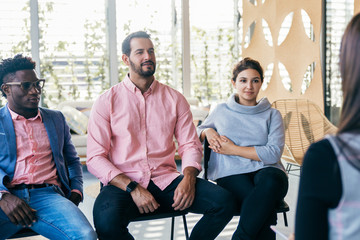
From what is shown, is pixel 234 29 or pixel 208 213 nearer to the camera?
pixel 208 213

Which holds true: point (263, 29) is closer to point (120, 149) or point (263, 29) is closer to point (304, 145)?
point (304, 145)

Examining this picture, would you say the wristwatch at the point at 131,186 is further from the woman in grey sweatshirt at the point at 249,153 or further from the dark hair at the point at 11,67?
the dark hair at the point at 11,67

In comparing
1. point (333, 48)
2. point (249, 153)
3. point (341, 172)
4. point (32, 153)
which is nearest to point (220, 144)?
point (249, 153)

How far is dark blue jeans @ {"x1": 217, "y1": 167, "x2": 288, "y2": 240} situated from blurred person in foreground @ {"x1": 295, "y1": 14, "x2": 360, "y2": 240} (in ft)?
3.93

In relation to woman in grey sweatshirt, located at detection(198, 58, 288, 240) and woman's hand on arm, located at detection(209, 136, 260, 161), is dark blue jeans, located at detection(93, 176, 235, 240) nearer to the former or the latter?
woman in grey sweatshirt, located at detection(198, 58, 288, 240)

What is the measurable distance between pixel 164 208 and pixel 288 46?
3707 millimetres

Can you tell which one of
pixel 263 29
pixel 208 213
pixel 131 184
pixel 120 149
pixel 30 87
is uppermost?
pixel 263 29

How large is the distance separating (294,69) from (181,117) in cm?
311

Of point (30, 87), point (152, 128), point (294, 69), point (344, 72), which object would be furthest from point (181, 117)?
point (294, 69)

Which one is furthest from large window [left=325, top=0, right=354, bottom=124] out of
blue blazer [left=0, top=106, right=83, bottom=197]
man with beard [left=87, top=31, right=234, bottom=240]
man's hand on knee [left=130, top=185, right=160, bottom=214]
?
blue blazer [left=0, top=106, right=83, bottom=197]

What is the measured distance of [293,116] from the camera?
4.11 metres

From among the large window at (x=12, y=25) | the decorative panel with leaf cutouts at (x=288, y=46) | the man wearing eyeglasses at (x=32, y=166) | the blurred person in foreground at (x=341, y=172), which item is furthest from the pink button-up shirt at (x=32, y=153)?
the large window at (x=12, y=25)

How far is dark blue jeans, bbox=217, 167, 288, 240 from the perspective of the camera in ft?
6.47

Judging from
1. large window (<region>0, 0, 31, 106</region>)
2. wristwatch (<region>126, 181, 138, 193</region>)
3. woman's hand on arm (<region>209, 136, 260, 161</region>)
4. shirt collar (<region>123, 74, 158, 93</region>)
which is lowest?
wristwatch (<region>126, 181, 138, 193</region>)
